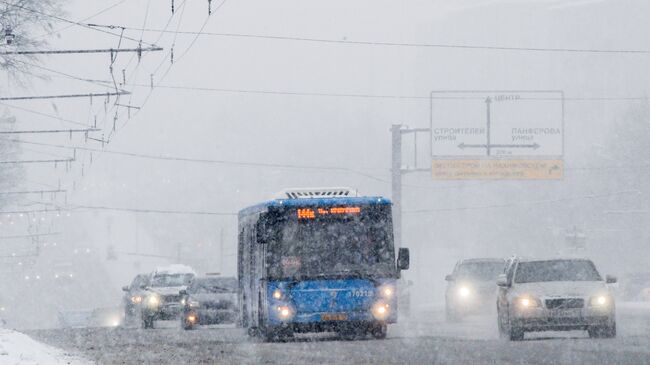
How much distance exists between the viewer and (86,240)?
636ft

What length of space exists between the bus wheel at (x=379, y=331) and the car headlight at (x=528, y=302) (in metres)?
3.22

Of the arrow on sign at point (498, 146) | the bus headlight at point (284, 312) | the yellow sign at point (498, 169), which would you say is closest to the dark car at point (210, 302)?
the bus headlight at point (284, 312)

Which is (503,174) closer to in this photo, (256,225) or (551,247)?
(256,225)

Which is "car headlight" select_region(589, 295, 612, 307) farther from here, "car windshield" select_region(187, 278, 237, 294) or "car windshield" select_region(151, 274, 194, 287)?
"car windshield" select_region(151, 274, 194, 287)

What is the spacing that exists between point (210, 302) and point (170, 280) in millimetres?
6735

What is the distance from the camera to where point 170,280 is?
40438 millimetres

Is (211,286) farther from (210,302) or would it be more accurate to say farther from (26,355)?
(26,355)

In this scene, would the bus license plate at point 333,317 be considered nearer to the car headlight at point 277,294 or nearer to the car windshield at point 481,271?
the car headlight at point 277,294

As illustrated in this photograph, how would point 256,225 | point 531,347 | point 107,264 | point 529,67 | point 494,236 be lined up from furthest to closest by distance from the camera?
point 107,264
point 494,236
point 529,67
point 256,225
point 531,347

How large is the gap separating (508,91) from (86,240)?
147 meters

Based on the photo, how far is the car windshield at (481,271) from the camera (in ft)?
119

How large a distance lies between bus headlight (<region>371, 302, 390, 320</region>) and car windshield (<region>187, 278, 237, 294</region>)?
1003 centimetres

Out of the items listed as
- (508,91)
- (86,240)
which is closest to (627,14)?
(86,240)

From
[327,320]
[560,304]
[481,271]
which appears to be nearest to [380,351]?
[560,304]
